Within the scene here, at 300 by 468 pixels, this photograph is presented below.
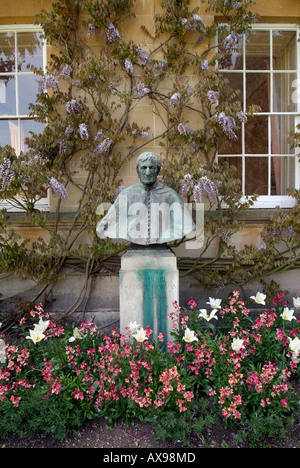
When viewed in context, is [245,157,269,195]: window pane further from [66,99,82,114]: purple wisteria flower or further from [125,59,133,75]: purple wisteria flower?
[66,99,82,114]: purple wisteria flower

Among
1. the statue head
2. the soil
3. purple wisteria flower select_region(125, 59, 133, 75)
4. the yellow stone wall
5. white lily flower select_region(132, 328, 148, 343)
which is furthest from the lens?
the yellow stone wall

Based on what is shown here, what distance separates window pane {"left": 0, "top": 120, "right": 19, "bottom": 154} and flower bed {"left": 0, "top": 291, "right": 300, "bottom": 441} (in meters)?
2.77

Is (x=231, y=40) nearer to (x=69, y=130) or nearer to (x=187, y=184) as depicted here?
(x=187, y=184)

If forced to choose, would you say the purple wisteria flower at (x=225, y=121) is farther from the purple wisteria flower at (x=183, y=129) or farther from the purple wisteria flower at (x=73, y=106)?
the purple wisteria flower at (x=73, y=106)

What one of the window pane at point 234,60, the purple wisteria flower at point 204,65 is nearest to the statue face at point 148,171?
the purple wisteria flower at point 204,65

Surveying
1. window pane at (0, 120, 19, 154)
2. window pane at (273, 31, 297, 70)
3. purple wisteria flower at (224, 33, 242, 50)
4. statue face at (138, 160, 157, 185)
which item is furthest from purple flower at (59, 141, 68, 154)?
window pane at (273, 31, 297, 70)

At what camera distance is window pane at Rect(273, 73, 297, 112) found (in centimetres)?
450

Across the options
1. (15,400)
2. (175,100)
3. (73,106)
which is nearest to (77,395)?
(15,400)

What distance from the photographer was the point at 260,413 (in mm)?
2379

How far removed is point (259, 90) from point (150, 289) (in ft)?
10.7

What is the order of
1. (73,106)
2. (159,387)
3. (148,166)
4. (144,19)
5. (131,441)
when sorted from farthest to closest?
(144,19), (73,106), (148,166), (159,387), (131,441)

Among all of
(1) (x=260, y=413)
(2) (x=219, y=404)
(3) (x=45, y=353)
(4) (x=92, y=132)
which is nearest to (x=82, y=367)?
(3) (x=45, y=353)

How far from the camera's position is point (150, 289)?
9.72ft

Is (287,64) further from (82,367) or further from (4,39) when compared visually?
(82,367)
